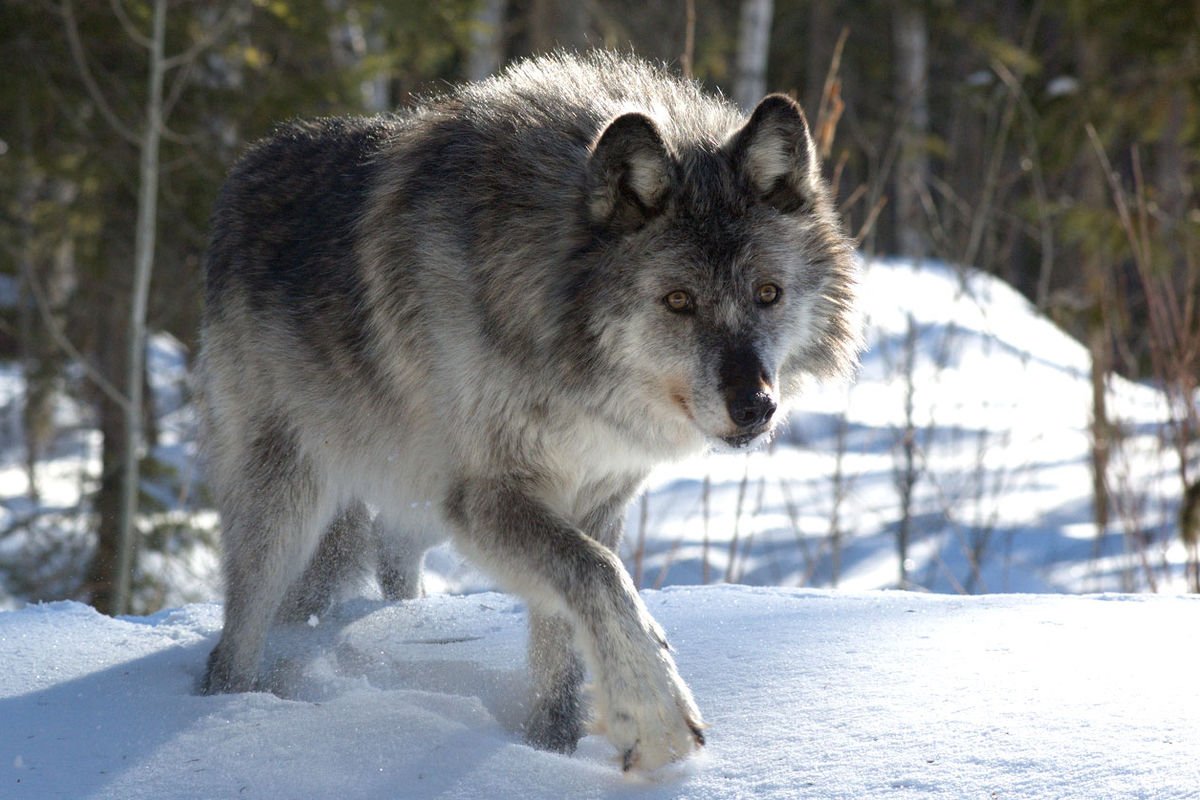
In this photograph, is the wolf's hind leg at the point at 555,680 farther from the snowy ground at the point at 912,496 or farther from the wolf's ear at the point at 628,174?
the snowy ground at the point at 912,496

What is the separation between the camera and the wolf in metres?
2.81

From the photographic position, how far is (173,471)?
9.27 meters

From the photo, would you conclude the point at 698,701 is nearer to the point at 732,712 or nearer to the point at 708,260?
the point at 732,712

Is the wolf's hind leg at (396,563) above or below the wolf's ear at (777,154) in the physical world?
below

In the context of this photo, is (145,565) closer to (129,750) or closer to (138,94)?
(138,94)

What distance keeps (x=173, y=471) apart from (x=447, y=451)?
6834 mm

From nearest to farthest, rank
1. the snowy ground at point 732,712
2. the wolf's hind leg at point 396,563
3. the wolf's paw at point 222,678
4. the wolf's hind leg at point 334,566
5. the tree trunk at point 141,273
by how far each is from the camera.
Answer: the snowy ground at point 732,712
the wolf's paw at point 222,678
the wolf's hind leg at point 334,566
the wolf's hind leg at point 396,563
the tree trunk at point 141,273

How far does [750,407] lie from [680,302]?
1.10 ft

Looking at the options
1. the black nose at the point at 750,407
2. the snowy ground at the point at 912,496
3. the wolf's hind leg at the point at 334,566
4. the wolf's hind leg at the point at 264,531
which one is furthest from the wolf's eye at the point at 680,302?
the snowy ground at the point at 912,496

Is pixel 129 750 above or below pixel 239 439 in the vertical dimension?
below

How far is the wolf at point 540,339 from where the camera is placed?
2812 mm

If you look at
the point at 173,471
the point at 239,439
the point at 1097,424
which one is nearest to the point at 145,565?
the point at 173,471

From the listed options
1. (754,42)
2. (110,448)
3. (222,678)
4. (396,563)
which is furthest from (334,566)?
(754,42)

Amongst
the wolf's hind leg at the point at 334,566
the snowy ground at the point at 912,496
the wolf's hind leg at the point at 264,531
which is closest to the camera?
the wolf's hind leg at the point at 264,531
